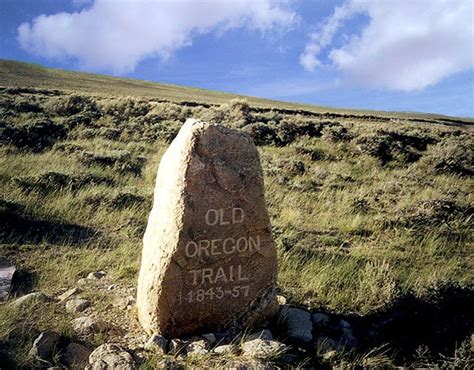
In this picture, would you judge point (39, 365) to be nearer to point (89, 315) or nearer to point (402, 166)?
point (89, 315)

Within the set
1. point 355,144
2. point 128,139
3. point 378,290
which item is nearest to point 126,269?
point 378,290

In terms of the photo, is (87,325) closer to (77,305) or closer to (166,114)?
(77,305)

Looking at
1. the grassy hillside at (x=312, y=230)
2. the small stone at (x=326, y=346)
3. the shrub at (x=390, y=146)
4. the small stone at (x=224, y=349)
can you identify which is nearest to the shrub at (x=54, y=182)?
the grassy hillside at (x=312, y=230)

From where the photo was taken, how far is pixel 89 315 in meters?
Answer: 4.71

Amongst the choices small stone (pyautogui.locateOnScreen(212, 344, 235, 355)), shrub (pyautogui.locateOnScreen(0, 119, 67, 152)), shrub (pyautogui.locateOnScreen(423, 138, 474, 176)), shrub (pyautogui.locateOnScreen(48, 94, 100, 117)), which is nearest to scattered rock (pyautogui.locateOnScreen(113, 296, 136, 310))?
small stone (pyautogui.locateOnScreen(212, 344, 235, 355))

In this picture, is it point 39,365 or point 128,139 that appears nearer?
point 39,365

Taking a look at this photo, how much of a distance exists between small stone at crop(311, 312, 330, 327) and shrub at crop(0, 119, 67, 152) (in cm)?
1025

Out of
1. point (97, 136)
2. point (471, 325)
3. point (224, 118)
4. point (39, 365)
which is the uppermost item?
point (224, 118)

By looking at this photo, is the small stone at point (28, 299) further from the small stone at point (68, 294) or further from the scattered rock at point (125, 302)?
the scattered rock at point (125, 302)

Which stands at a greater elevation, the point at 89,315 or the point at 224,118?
the point at 224,118

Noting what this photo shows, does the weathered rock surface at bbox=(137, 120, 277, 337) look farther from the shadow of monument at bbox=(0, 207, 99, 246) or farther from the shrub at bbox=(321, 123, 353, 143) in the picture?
the shrub at bbox=(321, 123, 353, 143)

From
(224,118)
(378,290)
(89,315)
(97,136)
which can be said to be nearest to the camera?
(89,315)

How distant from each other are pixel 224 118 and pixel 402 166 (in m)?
8.70

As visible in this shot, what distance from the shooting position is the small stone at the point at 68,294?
16.5 feet
